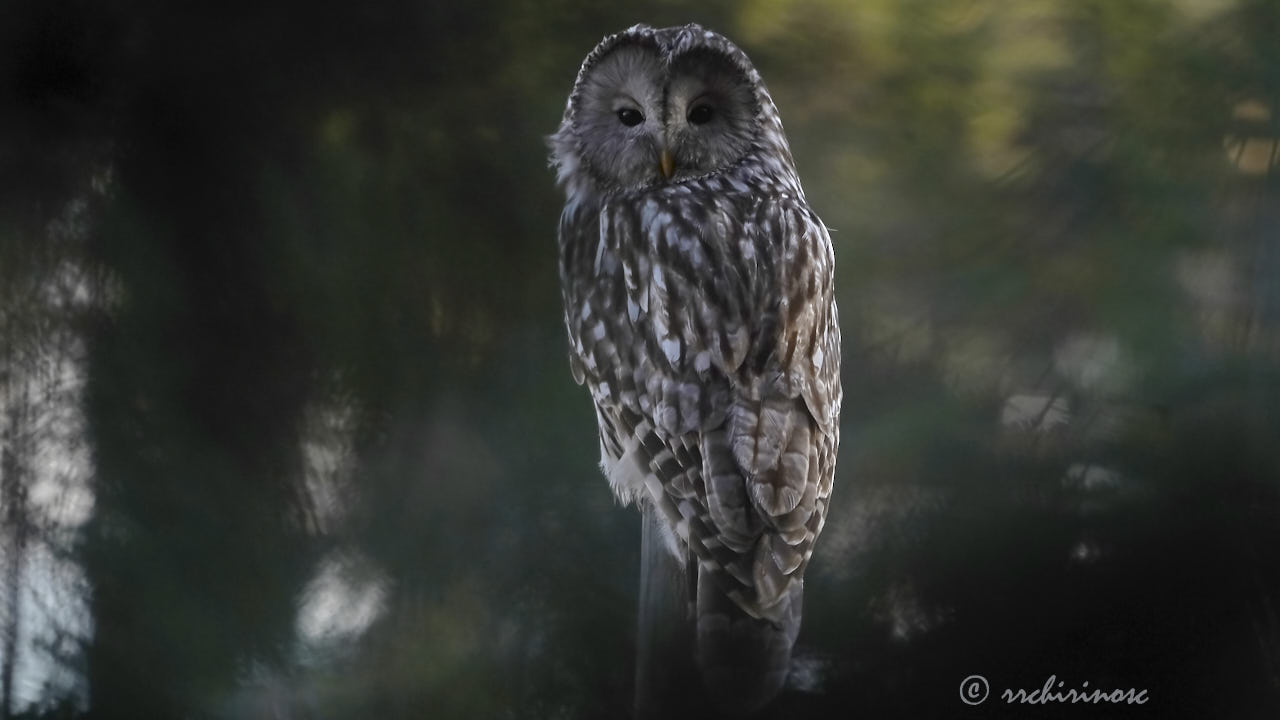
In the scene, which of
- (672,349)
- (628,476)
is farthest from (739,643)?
(672,349)

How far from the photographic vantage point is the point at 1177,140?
1812mm

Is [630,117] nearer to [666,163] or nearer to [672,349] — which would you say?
[666,163]

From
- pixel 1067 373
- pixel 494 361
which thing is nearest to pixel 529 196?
pixel 494 361

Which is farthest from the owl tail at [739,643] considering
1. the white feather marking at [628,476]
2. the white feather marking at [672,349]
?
the white feather marking at [672,349]

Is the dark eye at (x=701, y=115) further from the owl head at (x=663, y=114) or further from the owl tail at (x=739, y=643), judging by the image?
the owl tail at (x=739, y=643)

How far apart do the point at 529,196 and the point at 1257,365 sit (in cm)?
131

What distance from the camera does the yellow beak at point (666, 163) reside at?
152 centimetres

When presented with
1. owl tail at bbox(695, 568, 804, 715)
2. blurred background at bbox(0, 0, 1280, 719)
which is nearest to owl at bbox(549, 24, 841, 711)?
owl tail at bbox(695, 568, 804, 715)

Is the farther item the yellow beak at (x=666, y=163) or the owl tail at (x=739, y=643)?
the yellow beak at (x=666, y=163)

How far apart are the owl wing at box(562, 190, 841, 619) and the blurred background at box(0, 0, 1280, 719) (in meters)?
0.14

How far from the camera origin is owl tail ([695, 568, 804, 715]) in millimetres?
1395

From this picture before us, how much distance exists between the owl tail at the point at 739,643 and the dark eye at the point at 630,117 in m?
0.65

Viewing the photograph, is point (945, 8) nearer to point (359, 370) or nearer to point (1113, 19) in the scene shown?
point (1113, 19)

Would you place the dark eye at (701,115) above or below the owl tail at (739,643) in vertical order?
above
